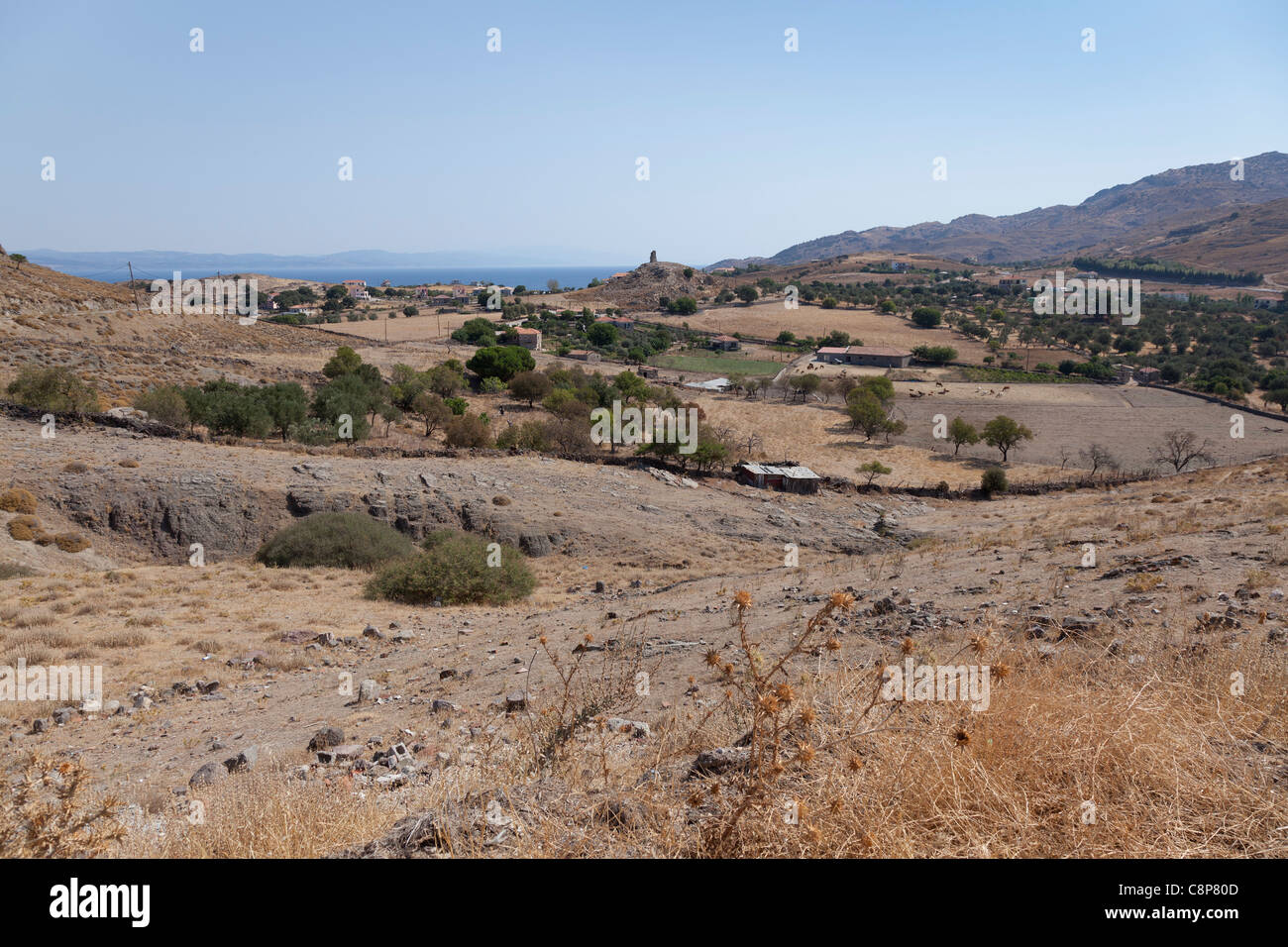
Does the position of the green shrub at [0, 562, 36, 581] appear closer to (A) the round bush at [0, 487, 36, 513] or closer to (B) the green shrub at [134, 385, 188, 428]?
(A) the round bush at [0, 487, 36, 513]

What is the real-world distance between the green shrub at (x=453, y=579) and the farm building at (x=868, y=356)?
2605 inches

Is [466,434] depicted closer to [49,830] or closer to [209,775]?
[209,775]

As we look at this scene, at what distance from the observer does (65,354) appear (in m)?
33.7

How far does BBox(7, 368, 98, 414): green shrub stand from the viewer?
77.9 ft

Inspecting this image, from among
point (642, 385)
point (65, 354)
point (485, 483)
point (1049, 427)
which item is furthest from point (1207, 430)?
point (65, 354)

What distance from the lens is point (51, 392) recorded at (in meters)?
24.2

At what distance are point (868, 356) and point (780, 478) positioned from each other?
170 ft

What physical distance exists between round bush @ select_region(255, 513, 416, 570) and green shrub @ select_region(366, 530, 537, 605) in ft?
4.97

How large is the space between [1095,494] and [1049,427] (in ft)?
73.1

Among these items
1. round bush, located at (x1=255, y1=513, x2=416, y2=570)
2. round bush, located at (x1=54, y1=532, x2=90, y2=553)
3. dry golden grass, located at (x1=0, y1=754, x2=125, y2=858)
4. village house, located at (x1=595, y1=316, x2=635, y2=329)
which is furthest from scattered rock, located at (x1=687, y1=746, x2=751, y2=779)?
village house, located at (x1=595, y1=316, x2=635, y2=329)

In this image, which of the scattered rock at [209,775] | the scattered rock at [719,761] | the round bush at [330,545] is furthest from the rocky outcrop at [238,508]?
the scattered rock at [719,761]

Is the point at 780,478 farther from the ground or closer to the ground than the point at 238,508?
closer to the ground

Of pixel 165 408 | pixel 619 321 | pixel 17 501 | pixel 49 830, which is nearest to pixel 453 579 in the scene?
pixel 17 501

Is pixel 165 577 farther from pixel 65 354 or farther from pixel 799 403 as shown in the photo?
pixel 799 403
